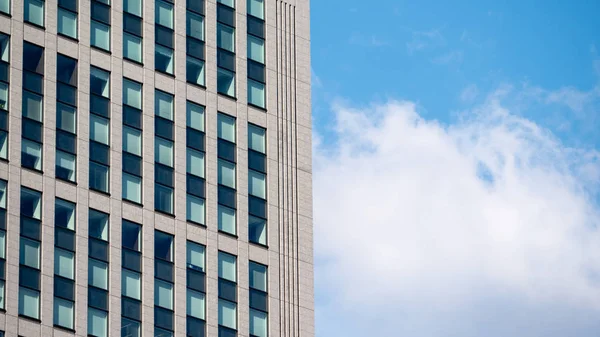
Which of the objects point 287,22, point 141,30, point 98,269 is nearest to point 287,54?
point 287,22

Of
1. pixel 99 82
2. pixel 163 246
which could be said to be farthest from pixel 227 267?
pixel 99 82

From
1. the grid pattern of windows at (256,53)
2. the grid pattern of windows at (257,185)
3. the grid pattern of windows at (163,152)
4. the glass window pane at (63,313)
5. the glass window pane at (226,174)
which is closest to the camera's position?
the glass window pane at (63,313)

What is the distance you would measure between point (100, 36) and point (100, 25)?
→ 533mm

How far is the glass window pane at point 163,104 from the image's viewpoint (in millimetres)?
114750

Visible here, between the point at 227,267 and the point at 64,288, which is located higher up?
the point at 227,267

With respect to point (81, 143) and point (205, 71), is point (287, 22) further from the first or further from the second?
point (81, 143)

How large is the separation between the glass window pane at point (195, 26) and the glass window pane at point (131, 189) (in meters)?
9.22

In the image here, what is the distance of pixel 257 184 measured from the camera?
385ft

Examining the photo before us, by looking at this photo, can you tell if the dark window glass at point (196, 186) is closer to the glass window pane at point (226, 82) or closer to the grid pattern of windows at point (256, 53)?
the glass window pane at point (226, 82)

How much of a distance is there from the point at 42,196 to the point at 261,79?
1607cm

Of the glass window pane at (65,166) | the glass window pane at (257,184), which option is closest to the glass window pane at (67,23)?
the glass window pane at (65,166)

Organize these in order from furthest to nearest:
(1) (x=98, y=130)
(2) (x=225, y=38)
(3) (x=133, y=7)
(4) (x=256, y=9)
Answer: (4) (x=256, y=9), (2) (x=225, y=38), (3) (x=133, y=7), (1) (x=98, y=130)

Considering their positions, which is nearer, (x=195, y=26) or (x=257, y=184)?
(x=257, y=184)

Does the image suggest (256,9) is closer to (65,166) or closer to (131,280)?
(65,166)
